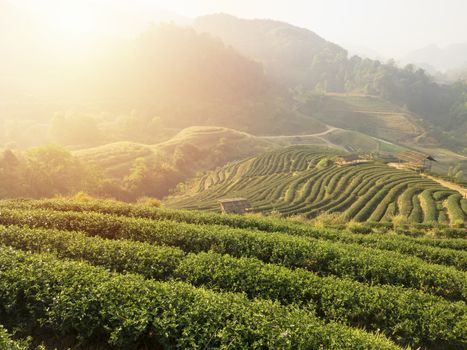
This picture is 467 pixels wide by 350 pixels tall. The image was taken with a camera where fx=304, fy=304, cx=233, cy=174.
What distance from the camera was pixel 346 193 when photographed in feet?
180

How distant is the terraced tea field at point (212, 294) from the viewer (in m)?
9.16

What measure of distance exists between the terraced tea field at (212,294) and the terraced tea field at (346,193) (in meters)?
26.2

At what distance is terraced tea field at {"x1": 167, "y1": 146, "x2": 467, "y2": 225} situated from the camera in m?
43.6

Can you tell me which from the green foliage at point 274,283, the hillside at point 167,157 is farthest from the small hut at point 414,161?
the green foliage at point 274,283

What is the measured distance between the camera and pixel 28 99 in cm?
18175

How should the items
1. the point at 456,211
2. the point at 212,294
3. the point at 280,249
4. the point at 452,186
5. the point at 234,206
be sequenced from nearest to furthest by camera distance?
the point at 212,294 → the point at 280,249 → the point at 456,211 → the point at 234,206 → the point at 452,186

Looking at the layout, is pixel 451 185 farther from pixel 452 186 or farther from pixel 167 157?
pixel 167 157

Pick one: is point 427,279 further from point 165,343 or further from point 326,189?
point 326,189

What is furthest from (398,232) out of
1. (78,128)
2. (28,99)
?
(28,99)

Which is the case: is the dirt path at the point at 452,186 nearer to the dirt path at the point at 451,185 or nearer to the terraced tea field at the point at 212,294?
the dirt path at the point at 451,185

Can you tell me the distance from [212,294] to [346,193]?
4898 centimetres

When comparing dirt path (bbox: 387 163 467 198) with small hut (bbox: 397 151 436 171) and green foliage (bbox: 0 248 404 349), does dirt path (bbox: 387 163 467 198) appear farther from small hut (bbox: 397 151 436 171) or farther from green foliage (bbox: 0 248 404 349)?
green foliage (bbox: 0 248 404 349)

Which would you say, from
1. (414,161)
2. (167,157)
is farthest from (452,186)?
(167,157)

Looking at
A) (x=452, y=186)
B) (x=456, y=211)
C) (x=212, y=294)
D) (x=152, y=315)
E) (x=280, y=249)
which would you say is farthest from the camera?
(x=452, y=186)
